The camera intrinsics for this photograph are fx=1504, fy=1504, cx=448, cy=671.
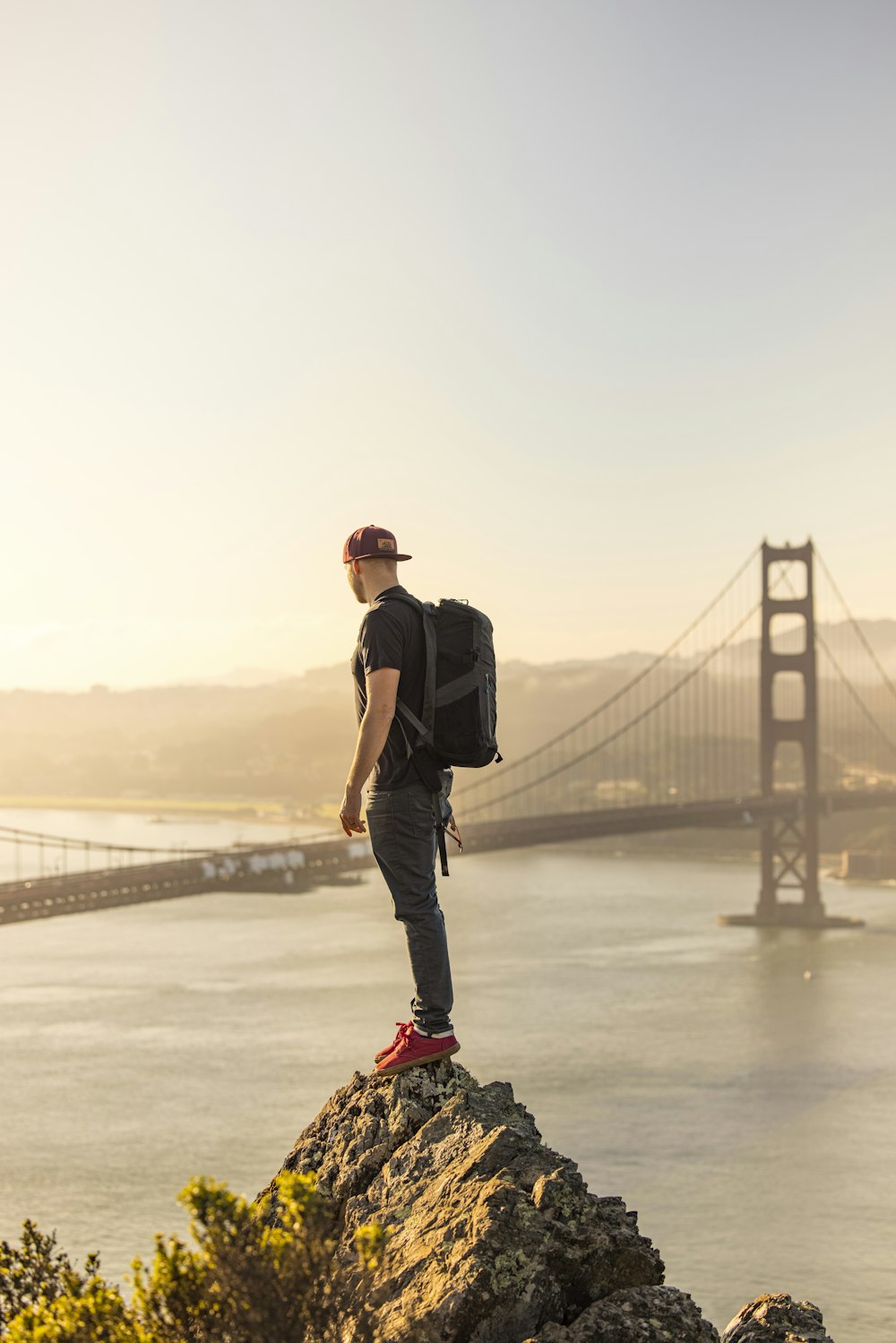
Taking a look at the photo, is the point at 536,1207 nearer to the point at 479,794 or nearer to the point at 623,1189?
the point at 623,1189

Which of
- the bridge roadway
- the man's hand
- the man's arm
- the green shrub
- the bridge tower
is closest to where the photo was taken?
the green shrub

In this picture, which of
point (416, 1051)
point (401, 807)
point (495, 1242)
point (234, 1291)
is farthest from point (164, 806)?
point (234, 1291)

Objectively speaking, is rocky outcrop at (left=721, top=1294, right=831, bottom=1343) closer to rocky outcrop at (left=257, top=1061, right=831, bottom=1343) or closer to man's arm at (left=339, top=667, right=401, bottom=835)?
rocky outcrop at (left=257, top=1061, right=831, bottom=1343)

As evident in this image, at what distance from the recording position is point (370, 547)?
5.10 meters

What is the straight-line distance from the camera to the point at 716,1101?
5012 centimetres

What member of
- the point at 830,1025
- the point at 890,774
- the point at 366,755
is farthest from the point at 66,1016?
the point at 890,774

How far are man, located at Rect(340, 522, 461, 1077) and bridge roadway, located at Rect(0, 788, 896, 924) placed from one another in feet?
118

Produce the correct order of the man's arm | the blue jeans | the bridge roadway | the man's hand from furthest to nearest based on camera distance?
the bridge roadway
the blue jeans
the man's hand
the man's arm

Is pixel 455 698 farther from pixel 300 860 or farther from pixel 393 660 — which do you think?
pixel 300 860

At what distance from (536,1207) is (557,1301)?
10.1 inches

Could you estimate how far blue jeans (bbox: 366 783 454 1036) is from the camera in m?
5.09

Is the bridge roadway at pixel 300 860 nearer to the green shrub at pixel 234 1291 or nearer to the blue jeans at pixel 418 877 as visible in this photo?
the blue jeans at pixel 418 877

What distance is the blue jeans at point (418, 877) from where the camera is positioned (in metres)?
5.09

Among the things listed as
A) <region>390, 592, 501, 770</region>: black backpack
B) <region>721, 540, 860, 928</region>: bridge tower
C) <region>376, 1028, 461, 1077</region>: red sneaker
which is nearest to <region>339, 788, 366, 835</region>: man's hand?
<region>390, 592, 501, 770</region>: black backpack
